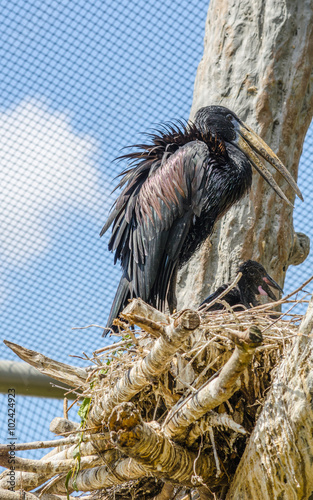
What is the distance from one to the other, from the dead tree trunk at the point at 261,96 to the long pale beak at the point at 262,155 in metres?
0.08

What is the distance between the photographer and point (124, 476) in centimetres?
245

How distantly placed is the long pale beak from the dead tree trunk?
8cm

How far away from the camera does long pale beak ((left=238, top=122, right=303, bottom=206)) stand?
370cm

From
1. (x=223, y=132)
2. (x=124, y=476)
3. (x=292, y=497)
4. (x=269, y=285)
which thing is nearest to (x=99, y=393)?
(x=124, y=476)

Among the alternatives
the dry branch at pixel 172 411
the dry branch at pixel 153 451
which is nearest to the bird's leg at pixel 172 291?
the dry branch at pixel 172 411

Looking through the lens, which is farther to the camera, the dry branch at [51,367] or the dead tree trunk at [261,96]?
the dead tree trunk at [261,96]

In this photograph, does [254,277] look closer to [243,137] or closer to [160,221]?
[160,221]

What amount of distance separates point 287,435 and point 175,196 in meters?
1.79

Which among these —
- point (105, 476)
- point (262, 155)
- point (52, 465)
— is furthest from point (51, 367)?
point (262, 155)

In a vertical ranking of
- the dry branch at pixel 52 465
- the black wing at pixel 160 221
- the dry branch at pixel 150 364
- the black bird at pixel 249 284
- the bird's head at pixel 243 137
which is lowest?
the dry branch at pixel 52 465

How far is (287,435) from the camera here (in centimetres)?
196

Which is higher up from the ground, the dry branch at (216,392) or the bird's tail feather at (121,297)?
the bird's tail feather at (121,297)

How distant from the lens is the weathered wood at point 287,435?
191 cm

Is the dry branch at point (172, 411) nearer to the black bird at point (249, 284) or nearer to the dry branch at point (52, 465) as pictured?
the dry branch at point (52, 465)
